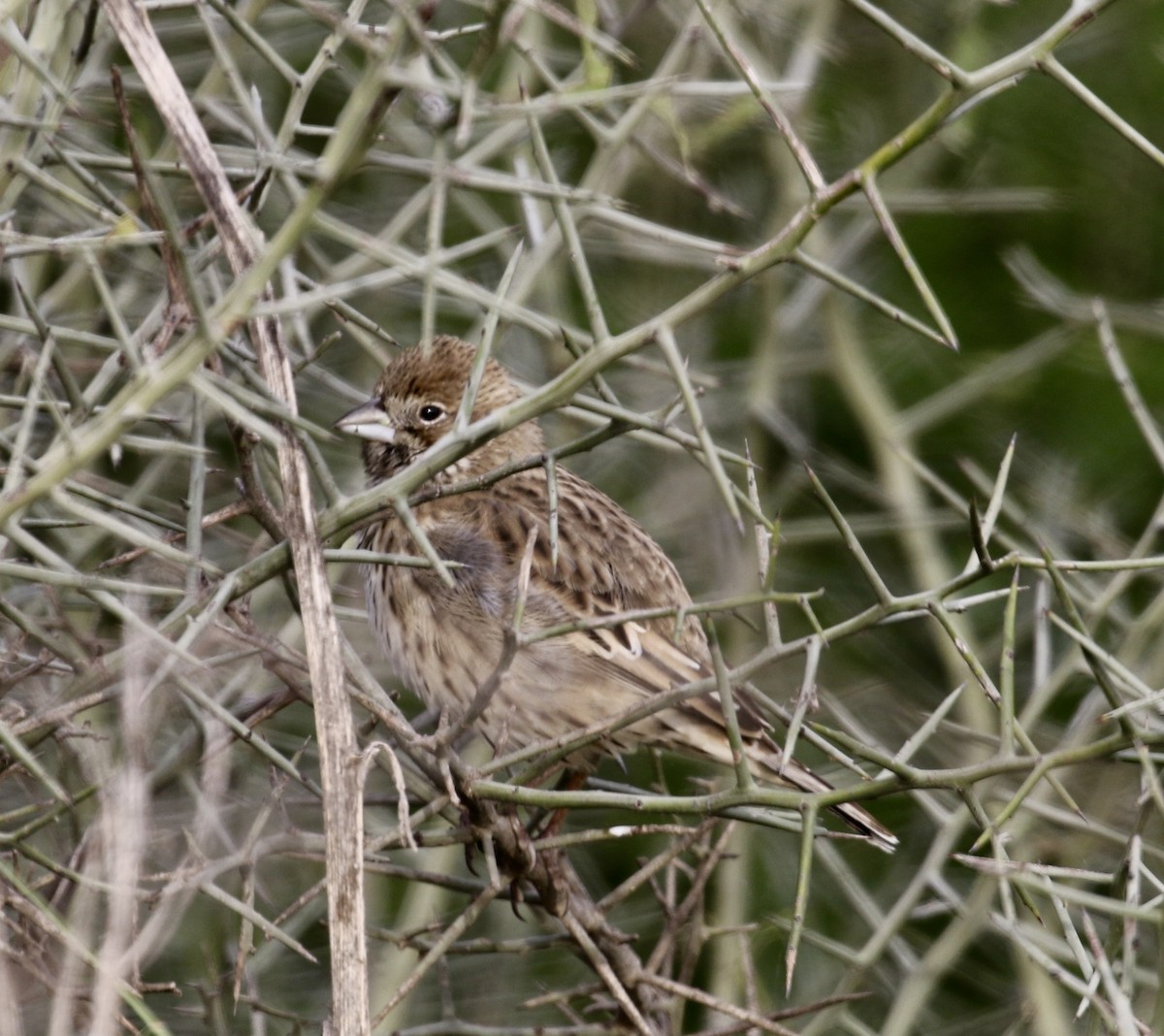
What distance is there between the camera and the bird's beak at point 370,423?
4383 millimetres

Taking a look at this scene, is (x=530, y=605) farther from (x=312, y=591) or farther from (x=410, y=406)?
(x=312, y=591)

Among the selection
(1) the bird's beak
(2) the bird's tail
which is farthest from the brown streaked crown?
(2) the bird's tail

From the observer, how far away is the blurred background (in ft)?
7.15

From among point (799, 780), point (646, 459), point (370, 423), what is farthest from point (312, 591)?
point (646, 459)

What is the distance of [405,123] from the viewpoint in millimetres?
4586

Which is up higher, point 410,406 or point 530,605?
point 410,406

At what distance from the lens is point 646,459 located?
6.16 m

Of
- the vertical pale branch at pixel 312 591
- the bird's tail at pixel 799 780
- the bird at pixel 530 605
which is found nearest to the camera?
the vertical pale branch at pixel 312 591

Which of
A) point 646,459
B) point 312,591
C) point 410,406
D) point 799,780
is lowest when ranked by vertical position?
point 646,459

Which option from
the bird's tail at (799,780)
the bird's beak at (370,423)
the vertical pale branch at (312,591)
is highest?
the vertical pale branch at (312,591)

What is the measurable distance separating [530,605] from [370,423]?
689 millimetres

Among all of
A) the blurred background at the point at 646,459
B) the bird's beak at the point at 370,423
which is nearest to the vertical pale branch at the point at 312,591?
the blurred background at the point at 646,459

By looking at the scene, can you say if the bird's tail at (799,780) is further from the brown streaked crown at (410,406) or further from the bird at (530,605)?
the brown streaked crown at (410,406)

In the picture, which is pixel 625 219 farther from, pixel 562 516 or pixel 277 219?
pixel 277 219
